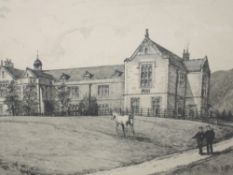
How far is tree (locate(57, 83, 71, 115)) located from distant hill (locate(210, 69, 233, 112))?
2.97 metres

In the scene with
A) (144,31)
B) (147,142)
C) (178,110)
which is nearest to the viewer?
(144,31)

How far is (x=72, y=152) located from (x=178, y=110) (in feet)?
10.5

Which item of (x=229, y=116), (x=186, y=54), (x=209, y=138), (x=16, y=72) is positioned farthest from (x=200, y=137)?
(x=16, y=72)

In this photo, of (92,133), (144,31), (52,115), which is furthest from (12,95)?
(144,31)

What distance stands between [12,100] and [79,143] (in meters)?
2.08

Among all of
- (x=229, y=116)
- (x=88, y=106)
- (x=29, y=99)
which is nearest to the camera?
(x=229, y=116)

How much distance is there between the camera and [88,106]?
1098 centimetres

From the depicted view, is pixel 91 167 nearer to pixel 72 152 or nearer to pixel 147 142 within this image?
pixel 72 152

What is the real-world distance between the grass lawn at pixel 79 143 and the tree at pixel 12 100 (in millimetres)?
207

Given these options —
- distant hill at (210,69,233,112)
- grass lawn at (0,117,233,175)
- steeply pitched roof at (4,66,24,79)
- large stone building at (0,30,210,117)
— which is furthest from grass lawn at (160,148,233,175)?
steeply pitched roof at (4,66,24,79)

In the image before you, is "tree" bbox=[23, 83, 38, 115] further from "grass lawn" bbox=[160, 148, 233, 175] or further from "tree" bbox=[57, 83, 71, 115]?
"grass lawn" bbox=[160, 148, 233, 175]

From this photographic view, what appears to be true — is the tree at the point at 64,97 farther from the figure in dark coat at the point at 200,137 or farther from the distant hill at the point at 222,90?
the distant hill at the point at 222,90

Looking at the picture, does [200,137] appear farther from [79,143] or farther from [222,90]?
[79,143]

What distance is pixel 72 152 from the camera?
7504mm
